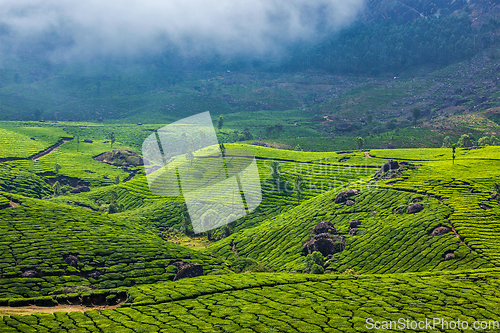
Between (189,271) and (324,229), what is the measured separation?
33770 mm

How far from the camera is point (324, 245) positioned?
3039 inches

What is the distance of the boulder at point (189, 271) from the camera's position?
65.8 metres

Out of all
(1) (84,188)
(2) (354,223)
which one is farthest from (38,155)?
(2) (354,223)

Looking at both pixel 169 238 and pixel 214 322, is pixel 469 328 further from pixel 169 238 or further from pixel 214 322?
pixel 169 238

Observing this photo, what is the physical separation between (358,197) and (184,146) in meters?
116

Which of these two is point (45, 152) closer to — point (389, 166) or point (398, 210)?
point (389, 166)

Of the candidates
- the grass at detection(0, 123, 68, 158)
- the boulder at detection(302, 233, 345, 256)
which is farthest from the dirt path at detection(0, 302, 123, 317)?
the grass at detection(0, 123, 68, 158)

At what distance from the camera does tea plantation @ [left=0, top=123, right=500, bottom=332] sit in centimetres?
4431

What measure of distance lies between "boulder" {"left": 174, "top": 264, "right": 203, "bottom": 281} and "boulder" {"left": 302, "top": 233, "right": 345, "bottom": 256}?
24613 millimetres

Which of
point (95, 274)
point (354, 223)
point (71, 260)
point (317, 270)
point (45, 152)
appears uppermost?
point (45, 152)

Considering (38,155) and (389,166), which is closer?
(389,166)

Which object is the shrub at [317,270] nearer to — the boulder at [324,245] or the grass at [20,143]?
the boulder at [324,245]

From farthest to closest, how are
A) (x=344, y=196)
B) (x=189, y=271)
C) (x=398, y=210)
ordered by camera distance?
(x=344, y=196) < (x=398, y=210) < (x=189, y=271)

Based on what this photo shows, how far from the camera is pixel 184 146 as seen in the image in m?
191
